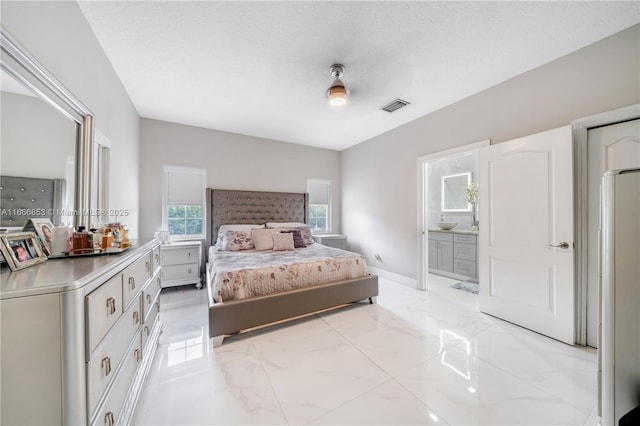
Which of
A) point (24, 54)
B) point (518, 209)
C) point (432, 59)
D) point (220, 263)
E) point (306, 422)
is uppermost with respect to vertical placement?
point (432, 59)

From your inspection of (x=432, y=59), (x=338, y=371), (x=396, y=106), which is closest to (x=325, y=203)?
(x=396, y=106)

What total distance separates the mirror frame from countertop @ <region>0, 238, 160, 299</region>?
653mm

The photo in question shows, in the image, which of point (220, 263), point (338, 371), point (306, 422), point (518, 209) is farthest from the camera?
point (220, 263)

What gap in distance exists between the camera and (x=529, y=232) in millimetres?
2326

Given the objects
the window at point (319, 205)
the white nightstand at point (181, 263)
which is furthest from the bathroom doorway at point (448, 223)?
the white nightstand at point (181, 263)

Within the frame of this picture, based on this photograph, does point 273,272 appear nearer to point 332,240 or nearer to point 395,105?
point 332,240

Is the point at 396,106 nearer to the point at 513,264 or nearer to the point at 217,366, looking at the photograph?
the point at 513,264

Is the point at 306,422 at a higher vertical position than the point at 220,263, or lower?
lower

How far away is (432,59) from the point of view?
2170 mm

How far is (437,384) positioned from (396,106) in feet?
10.0

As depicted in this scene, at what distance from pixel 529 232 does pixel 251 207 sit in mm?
3898

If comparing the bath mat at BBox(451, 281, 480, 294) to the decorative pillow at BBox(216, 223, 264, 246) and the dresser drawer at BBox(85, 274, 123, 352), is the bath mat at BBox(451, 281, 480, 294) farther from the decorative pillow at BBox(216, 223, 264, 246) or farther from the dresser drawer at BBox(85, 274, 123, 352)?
the dresser drawer at BBox(85, 274, 123, 352)

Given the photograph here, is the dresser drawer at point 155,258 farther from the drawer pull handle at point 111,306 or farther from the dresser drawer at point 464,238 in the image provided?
the dresser drawer at point 464,238

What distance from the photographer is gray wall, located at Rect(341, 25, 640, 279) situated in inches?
75.2
